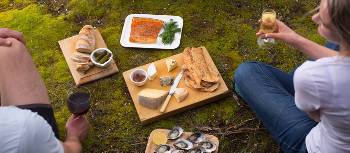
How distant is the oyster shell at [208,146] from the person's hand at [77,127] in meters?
0.96

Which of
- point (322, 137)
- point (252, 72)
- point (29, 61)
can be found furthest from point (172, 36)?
point (322, 137)

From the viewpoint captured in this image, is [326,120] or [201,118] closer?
[326,120]

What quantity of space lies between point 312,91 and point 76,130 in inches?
79.0

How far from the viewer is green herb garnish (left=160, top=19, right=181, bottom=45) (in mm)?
4152

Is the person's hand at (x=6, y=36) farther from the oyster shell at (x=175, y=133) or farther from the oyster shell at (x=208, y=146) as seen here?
the oyster shell at (x=208, y=146)

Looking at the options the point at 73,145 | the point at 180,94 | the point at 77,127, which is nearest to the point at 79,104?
the point at 77,127

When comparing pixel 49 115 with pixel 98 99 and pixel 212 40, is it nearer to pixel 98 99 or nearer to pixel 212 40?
pixel 98 99

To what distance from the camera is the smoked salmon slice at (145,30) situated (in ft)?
13.7

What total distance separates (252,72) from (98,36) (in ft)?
5.45

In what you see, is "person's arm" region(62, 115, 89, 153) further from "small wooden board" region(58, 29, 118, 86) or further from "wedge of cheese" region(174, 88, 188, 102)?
"wedge of cheese" region(174, 88, 188, 102)

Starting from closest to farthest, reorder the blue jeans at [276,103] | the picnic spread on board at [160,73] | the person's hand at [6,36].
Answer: the blue jeans at [276,103] < the person's hand at [6,36] < the picnic spread on board at [160,73]

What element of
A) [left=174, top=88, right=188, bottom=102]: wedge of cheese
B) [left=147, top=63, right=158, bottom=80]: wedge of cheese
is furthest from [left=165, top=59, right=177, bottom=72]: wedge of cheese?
[left=174, top=88, right=188, bottom=102]: wedge of cheese

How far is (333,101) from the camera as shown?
2135mm

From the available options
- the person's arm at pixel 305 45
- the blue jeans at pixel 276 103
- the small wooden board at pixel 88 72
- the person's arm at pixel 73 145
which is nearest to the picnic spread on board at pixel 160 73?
the small wooden board at pixel 88 72
